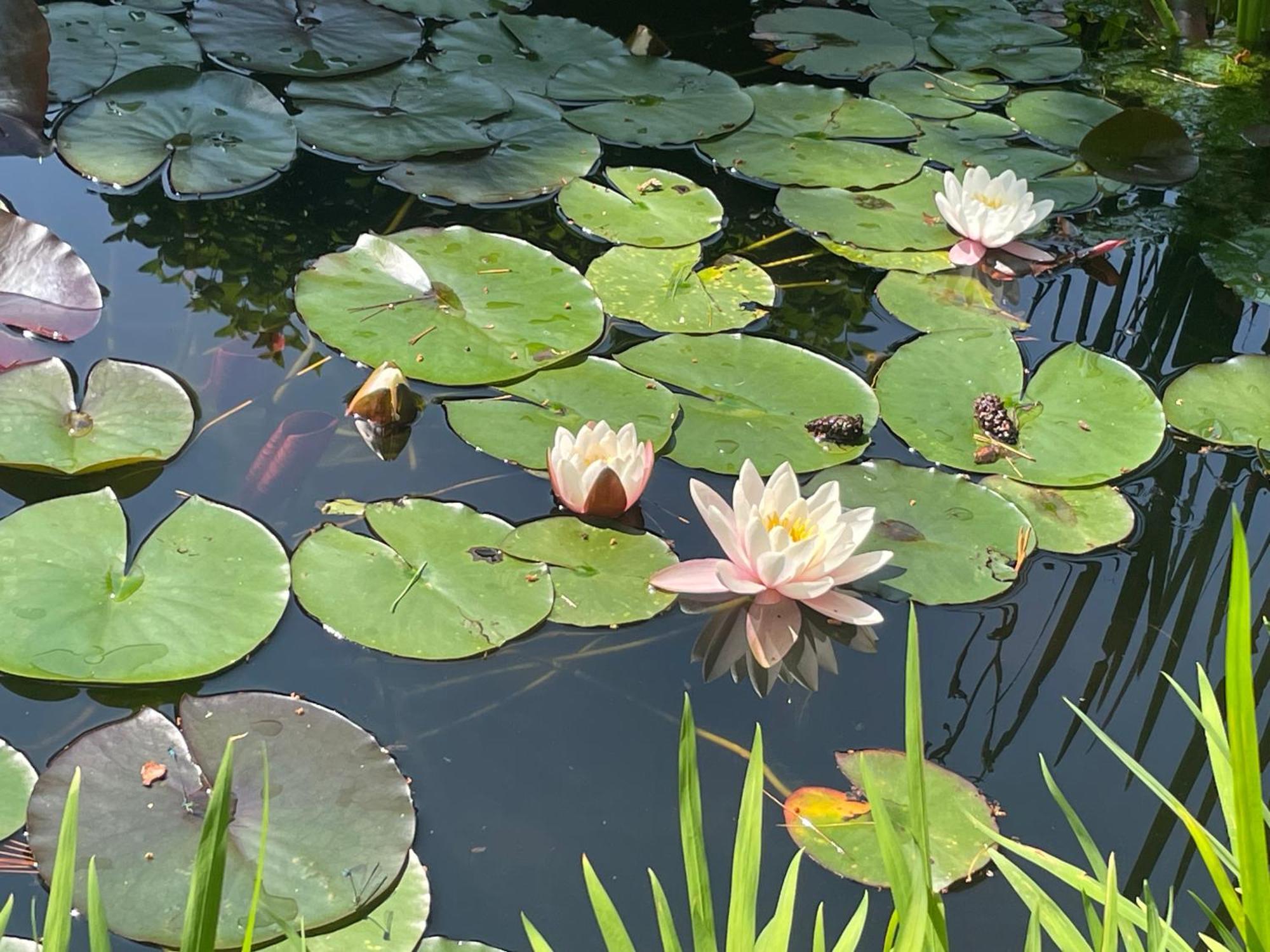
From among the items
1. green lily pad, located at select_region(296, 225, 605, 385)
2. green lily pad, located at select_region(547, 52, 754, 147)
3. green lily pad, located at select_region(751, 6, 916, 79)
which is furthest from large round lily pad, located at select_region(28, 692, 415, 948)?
green lily pad, located at select_region(751, 6, 916, 79)

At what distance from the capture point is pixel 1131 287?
228cm

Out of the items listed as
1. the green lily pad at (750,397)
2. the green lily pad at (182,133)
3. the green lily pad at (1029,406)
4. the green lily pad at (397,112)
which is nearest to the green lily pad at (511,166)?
the green lily pad at (397,112)

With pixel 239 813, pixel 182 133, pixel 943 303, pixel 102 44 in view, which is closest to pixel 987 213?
pixel 943 303

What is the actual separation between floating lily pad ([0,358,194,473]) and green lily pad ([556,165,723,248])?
2.93 feet

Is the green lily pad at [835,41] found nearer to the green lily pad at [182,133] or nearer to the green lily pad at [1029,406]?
the green lily pad at [1029,406]

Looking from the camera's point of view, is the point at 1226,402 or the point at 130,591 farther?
the point at 1226,402

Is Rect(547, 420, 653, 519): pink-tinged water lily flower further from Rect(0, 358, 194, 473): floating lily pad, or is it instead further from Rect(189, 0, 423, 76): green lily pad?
Rect(189, 0, 423, 76): green lily pad

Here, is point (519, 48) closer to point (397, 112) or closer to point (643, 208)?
point (397, 112)

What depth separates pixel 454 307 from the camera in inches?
76.7

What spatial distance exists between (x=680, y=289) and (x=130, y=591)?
1096 mm

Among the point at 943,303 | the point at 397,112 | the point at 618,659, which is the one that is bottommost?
the point at 618,659

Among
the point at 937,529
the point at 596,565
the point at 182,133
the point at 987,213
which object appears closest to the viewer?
the point at 596,565

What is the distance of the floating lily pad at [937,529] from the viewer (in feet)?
5.09

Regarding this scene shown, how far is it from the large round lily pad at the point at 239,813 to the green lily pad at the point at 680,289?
39.1 inches
